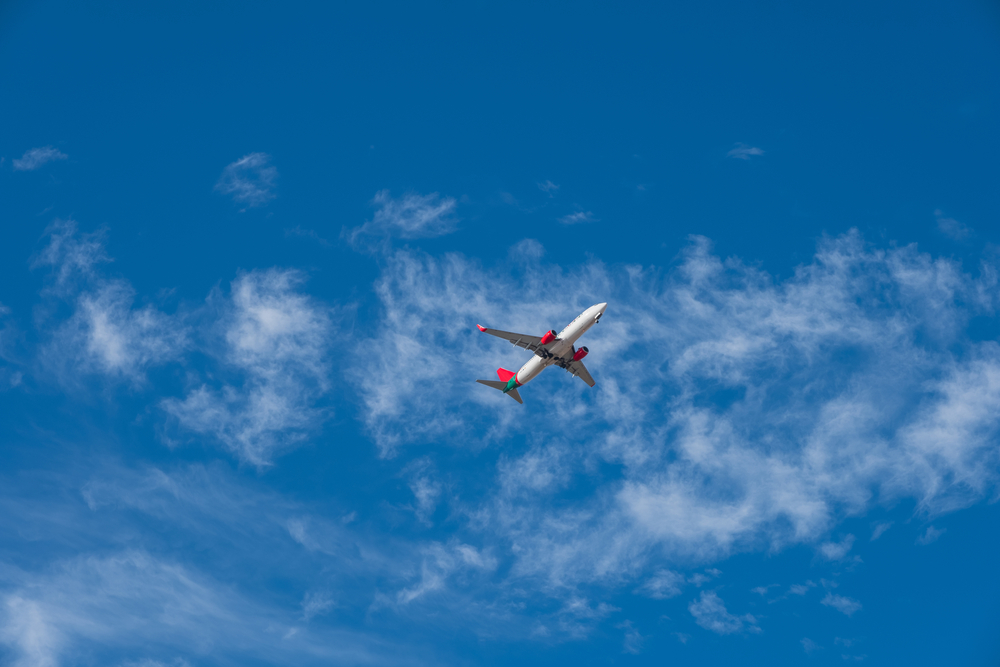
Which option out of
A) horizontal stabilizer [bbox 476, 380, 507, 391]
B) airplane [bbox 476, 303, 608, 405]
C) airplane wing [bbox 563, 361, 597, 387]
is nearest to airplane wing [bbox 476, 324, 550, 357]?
airplane [bbox 476, 303, 608, 405]

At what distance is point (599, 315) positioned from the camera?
482 ft

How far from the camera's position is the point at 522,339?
5989 inches

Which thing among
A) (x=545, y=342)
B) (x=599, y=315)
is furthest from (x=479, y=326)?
(x=599, y=315)

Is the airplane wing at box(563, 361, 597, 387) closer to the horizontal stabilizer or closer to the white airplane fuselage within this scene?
the white airplane fuselage

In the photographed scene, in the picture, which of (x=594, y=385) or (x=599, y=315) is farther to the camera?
(x=594, y=385)

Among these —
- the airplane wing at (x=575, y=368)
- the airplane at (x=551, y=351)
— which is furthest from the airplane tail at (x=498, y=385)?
the airplane wing at (x=575, y=368)

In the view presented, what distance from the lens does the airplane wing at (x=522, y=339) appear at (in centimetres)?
15150

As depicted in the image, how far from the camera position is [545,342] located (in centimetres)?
15100

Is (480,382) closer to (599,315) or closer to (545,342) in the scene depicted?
(545,342)

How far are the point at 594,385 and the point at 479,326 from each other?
2915cm

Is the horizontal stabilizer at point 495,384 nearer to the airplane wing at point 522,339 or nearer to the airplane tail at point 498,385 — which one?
the airplane tail at point 498,385

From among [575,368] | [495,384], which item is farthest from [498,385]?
[575,368]

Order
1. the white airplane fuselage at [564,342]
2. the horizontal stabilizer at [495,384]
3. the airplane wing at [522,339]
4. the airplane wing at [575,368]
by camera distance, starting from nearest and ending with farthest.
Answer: the white airplane fuselage at [564,342]
the airplane wing at [522,339]
the airplane wing at [575,368]
the horizontal stabilizer at [495,384]

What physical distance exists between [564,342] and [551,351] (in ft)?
11.9
